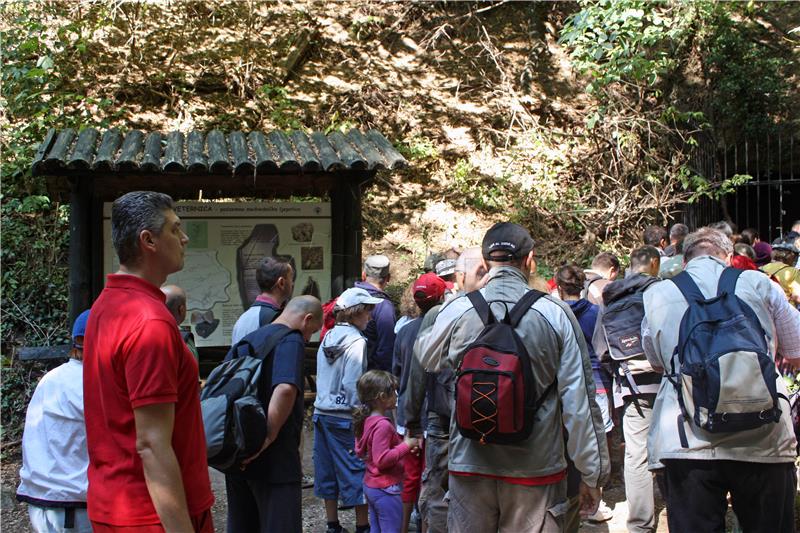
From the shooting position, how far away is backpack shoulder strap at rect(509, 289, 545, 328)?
344cm

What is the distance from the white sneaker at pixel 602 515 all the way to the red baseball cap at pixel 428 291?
2.24 metres

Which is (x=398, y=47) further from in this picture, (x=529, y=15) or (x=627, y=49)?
(x=627, y=49)

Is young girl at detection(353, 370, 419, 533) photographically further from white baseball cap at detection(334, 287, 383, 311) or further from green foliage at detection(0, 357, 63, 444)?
green foliage at detection(0, 357, 63, 444)

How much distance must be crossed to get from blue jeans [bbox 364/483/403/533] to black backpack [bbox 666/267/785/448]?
202cm

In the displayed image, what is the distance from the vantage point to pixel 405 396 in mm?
4512

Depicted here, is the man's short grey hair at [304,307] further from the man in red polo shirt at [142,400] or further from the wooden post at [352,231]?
the wooden post at [352,231]

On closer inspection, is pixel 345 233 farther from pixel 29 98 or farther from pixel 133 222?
pixel 29 98

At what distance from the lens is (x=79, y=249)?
7.68m

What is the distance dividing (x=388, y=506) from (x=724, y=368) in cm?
243

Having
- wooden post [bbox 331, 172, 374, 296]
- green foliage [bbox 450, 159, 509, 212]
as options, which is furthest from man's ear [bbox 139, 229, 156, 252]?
green foliage [bbox 450, 159, 509, 212]

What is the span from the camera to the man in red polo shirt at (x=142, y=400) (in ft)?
7.90

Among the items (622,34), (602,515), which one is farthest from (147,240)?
(622,34)

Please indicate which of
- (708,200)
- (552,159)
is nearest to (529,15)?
(552,159)

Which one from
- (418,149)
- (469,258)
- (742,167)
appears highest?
(418,149)
